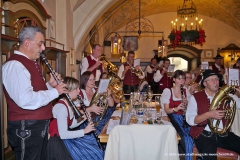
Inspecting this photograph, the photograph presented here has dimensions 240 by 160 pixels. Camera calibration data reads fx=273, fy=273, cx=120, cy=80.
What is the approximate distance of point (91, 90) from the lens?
4020 millimetres

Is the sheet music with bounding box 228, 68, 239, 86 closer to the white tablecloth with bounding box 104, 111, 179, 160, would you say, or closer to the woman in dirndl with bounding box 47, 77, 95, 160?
the white tablecloth with bounding box 104, 111, 179, 160

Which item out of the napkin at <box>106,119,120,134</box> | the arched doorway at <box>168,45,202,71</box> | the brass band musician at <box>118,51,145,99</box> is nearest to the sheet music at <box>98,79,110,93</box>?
the napkin at <box>106,119,120,134</box>

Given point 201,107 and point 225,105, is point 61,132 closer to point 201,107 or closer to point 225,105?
point 201,107

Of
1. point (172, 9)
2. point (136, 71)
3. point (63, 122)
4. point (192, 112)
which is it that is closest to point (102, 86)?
point (63, 122)

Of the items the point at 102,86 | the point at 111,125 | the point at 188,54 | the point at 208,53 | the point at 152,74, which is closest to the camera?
the point at 111,125

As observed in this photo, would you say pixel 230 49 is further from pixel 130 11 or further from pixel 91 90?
pixel 91 90

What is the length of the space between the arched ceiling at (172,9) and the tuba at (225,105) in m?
6.93

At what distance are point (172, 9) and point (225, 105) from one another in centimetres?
892

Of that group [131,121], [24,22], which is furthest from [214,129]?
[24,22]

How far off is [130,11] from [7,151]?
814cm

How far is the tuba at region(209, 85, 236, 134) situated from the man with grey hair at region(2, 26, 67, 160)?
5.27ft

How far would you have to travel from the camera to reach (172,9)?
37.3 feet

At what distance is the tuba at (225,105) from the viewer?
2873 millimetres

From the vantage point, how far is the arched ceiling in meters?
9.70
